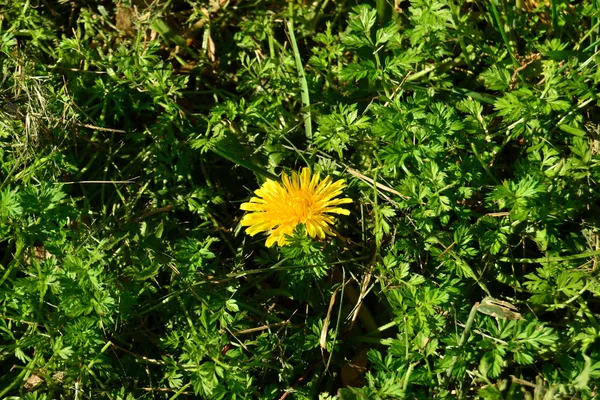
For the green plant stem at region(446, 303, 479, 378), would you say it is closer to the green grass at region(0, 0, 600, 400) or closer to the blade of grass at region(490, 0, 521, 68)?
the green grass at region(0, 0, 600, 400)

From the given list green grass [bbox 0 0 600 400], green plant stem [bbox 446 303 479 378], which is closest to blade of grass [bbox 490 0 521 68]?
green grass [bbox 0 0 600 400]

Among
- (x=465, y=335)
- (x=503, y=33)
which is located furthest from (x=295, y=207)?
(x=503, y=33)

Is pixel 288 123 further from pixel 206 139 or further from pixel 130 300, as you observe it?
pixel 130 300

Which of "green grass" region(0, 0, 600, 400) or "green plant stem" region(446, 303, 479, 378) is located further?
"green grass" region(0, 0, 600, 400)

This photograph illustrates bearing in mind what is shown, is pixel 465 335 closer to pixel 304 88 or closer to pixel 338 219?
pixel 338 219

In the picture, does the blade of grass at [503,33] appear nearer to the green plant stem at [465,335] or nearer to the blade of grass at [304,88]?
the blade of grass at [304,88]

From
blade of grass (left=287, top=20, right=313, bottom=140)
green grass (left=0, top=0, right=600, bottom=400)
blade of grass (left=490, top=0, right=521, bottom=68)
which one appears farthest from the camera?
blade of grass (left=287, top=20, right=313, bottom=140)
